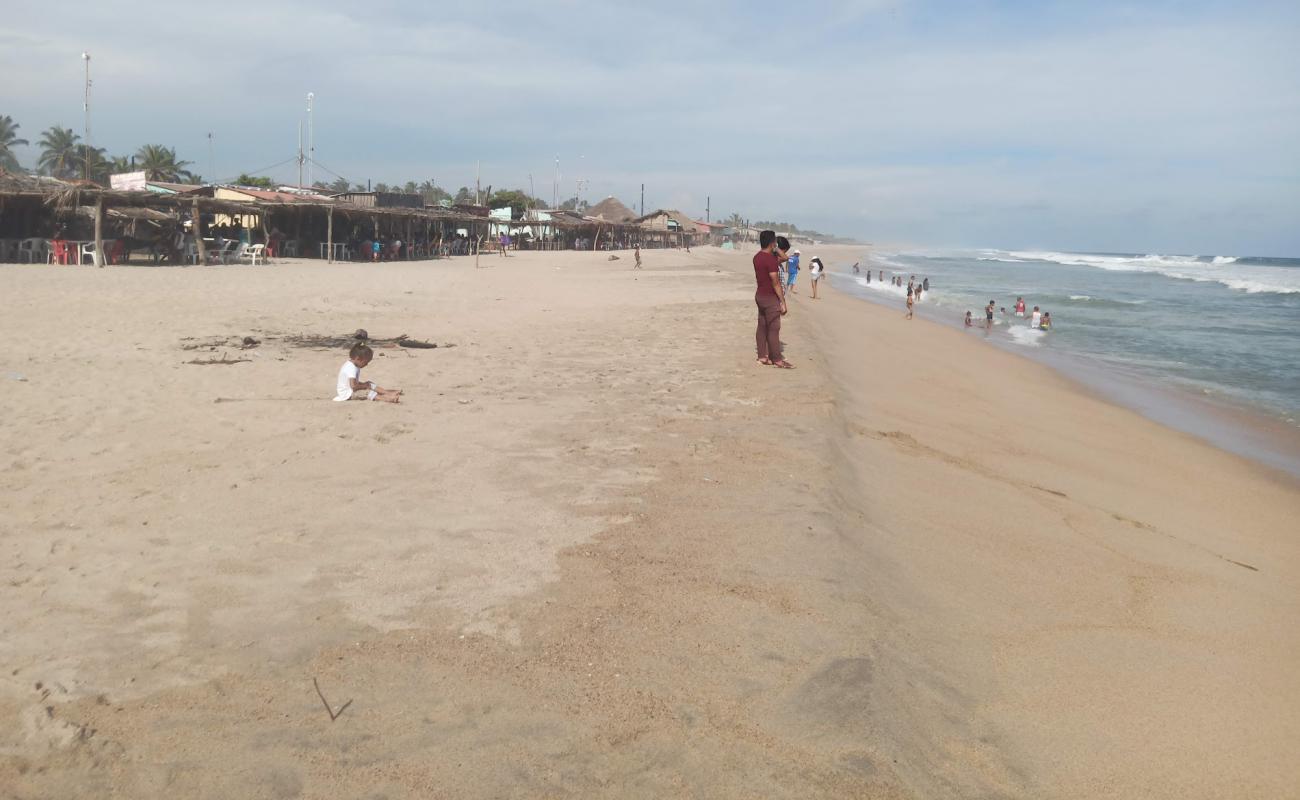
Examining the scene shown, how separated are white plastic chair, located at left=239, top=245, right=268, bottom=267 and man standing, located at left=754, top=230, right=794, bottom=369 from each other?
18350mm

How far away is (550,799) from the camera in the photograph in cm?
227

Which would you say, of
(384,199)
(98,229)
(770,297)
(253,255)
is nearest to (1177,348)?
(770,297)

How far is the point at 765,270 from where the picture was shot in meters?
9.10

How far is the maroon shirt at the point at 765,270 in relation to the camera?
9.09 m

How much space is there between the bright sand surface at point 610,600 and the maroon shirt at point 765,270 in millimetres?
Answer: 1935

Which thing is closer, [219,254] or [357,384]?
[357,384]

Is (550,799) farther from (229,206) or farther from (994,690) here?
(229,206)

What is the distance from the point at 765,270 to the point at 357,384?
442cm

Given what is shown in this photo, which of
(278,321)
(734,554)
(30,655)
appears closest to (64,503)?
(30,655)

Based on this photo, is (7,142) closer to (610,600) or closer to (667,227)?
(667,227)

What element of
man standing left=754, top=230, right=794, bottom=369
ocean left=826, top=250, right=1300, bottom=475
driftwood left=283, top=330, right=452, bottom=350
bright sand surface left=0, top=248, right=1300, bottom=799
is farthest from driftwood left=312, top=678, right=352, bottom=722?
ocean left=826, top=250, right=1300, bottom=475

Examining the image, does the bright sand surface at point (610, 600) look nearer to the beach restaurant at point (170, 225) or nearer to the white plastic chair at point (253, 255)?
the beach restaurant at point (170, 225)

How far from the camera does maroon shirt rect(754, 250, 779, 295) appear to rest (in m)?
9.09

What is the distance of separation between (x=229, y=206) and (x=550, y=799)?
25028 mm
